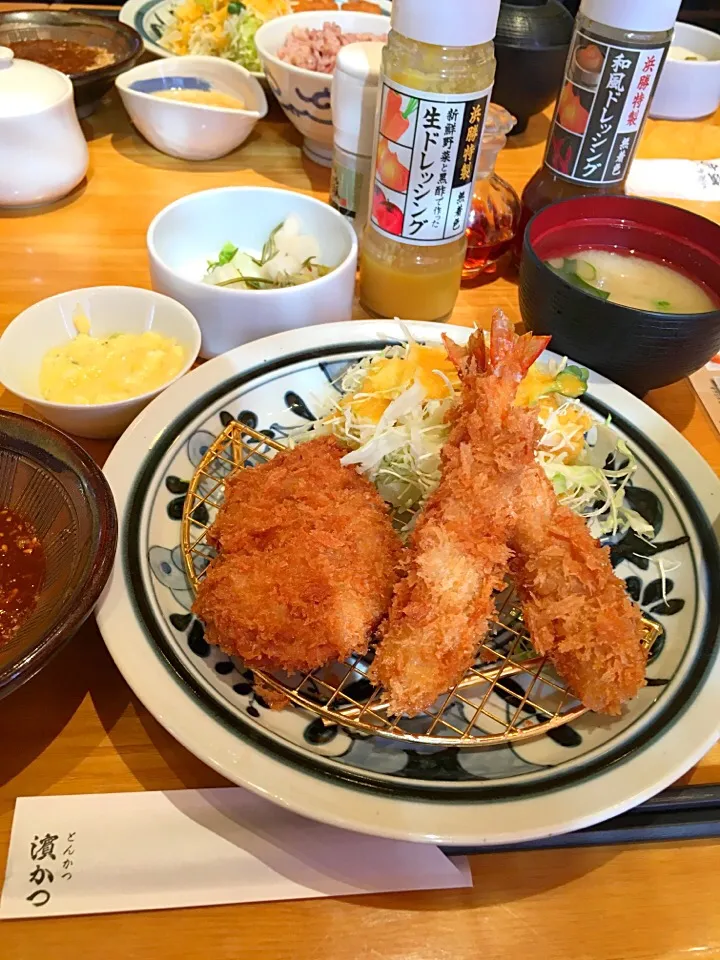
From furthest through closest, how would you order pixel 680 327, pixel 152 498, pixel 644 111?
pixel 644 111 < pixel 680 327 < pixel 152 498

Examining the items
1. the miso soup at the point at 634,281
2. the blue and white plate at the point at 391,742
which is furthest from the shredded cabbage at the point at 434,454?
the miso soup at the point at 634,281

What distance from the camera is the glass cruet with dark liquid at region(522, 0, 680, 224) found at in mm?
1594

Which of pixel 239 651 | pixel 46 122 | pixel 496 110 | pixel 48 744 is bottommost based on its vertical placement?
pixel 48 744

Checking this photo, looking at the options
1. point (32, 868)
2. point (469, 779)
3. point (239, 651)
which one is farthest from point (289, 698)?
point (32, 868)

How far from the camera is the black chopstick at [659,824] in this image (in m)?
1.01

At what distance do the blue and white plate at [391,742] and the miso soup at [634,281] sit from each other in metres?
0.37

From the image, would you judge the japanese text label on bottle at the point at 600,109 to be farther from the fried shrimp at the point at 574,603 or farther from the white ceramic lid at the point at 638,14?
the fried shrimp at the point at 574,603

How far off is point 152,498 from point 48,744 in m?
0.43

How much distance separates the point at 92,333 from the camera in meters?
1.62

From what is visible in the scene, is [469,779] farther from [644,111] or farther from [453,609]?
[644,111]

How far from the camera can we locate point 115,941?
89 centimetres

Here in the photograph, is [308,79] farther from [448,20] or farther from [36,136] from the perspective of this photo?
[448,20]

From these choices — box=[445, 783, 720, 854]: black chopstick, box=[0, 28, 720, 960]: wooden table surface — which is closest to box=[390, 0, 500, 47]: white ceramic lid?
box=[0, 28, 720, 960]: wooden table surface

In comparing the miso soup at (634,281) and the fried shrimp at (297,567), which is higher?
the miso soup at (634,281)
